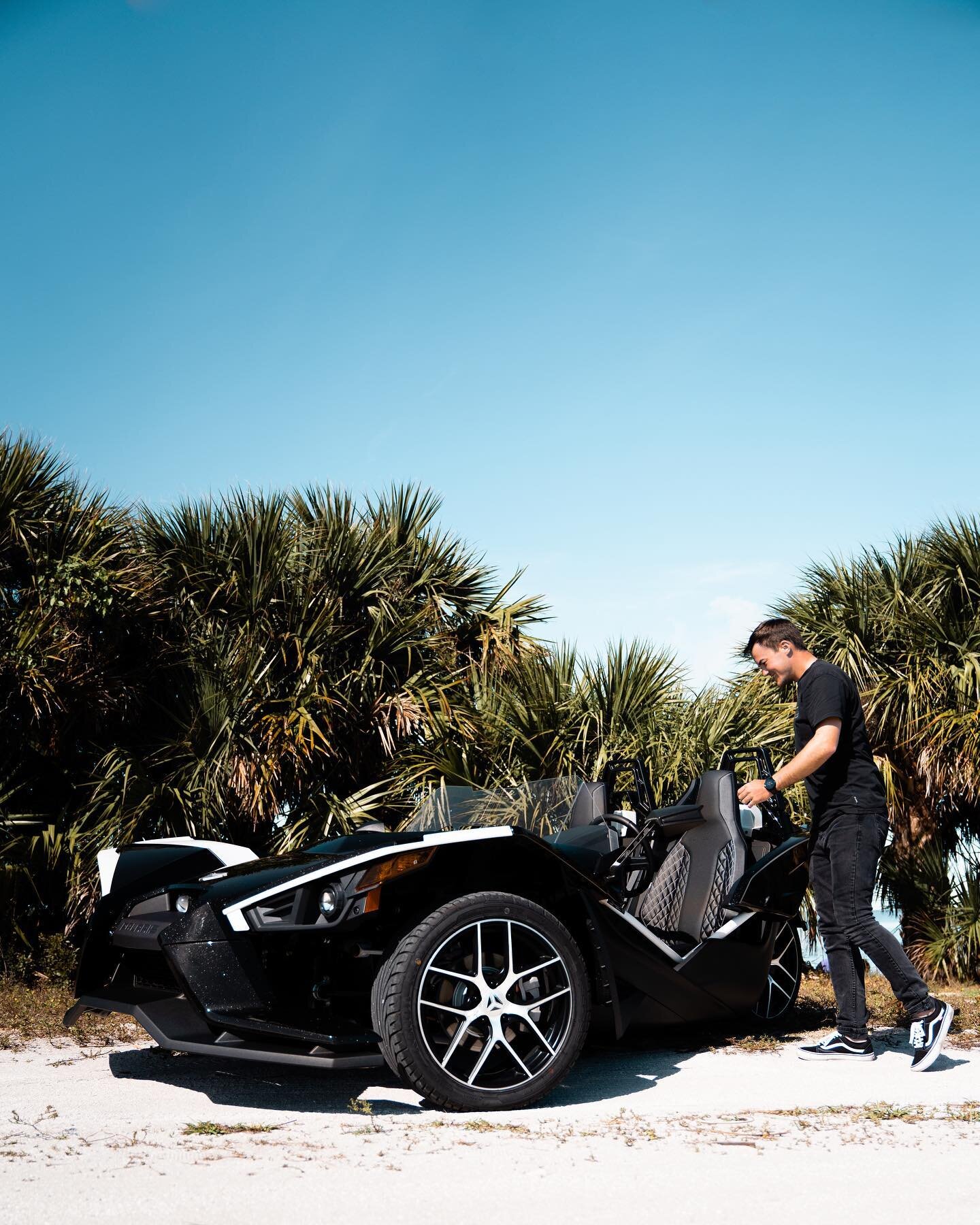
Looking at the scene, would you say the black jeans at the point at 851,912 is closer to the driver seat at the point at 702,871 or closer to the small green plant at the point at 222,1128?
the driver seat at the point at 702,871

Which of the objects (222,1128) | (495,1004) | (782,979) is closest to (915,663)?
(782,979)

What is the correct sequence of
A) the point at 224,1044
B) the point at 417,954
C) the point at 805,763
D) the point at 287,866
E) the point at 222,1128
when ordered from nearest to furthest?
the point at 222,1128
the point at 224,1044
the point at 417,954
the point at 287,866
the point at 805,763

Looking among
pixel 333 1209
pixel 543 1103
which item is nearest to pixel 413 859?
pixel 543 1103

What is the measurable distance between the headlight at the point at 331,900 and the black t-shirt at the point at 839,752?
252cm

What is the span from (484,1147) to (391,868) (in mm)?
938

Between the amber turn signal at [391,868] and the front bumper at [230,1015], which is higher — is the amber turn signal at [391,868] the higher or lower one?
the higher one

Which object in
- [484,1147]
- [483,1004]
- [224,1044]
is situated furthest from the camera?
[483,1004]

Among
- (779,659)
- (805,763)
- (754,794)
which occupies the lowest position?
(754,794)

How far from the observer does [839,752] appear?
5254 millimetres

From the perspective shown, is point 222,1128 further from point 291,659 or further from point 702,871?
point 291,659

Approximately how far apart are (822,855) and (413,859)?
7.73 ft

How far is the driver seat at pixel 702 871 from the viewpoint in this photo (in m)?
4.98

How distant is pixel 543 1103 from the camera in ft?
13.1

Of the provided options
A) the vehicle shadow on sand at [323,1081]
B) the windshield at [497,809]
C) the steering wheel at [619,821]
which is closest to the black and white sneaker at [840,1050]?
the vehicle shadow on sand at [323,1081]
